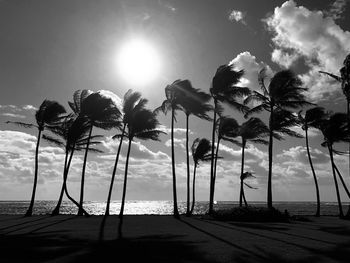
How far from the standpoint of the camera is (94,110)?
102 feet

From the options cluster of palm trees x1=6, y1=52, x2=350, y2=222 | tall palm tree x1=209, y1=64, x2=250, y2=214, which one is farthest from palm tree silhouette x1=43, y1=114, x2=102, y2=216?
tall palm tree x1=209, y1=64, x2=250, y2=214

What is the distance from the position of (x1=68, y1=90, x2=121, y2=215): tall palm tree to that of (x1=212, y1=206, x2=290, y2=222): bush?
13.4 meters

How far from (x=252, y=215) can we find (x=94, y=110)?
17121 mm

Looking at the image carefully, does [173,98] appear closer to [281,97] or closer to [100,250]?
[281,97]

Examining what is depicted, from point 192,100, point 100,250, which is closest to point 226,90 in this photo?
point 192,100

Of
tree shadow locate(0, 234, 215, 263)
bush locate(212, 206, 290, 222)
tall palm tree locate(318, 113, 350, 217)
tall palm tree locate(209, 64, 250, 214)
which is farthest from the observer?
tall palm tree locate(318, 113, 350, 217)

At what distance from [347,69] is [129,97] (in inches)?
737

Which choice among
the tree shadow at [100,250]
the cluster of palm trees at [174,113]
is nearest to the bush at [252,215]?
the cluster of palm trees at [174,113]

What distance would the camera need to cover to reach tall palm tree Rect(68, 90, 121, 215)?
3078 cm

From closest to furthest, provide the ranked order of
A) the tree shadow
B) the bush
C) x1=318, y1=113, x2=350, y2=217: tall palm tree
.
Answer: the tree shadow, the bush, x1=318, y1=113, x2=350, y2=217: tall palm tree

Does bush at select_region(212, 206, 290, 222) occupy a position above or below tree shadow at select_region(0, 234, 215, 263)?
above

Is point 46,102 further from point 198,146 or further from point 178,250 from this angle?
point 178,250

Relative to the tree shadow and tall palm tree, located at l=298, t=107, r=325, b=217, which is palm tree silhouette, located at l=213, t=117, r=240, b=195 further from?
the tree shadow

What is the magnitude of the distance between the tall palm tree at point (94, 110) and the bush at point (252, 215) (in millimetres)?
13442
